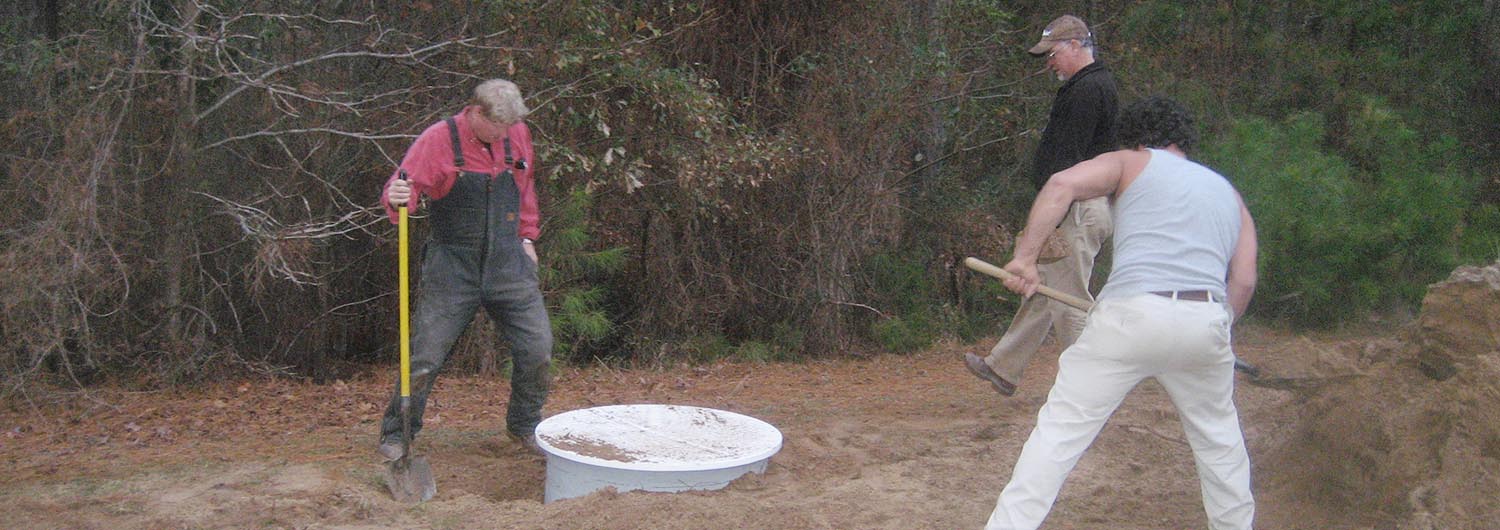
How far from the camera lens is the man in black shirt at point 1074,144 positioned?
539cm

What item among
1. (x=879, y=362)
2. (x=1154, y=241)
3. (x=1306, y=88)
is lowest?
(x=879, y=362)

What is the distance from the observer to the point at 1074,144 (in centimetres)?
540

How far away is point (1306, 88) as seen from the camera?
11.7 meters

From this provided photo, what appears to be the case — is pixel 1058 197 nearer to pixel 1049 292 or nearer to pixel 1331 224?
pixel 1049 292

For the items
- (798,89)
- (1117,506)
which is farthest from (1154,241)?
(798,89)

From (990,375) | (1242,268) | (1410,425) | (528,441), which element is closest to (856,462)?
(990,375)

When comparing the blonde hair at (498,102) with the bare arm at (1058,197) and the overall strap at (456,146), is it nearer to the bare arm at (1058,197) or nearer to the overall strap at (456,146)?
the overall strap at (456,146)

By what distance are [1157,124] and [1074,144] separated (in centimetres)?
147

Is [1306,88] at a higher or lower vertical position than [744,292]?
higher

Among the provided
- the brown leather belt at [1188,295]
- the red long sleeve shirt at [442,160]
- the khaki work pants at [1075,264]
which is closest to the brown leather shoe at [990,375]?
the khaki work pants at [1075,264]

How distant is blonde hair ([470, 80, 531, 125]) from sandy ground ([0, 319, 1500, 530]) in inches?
60.7

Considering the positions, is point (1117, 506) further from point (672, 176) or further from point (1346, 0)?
point (1346, 0)

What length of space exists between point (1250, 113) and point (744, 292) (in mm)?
5642

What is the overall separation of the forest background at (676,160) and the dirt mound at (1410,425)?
4.17m
